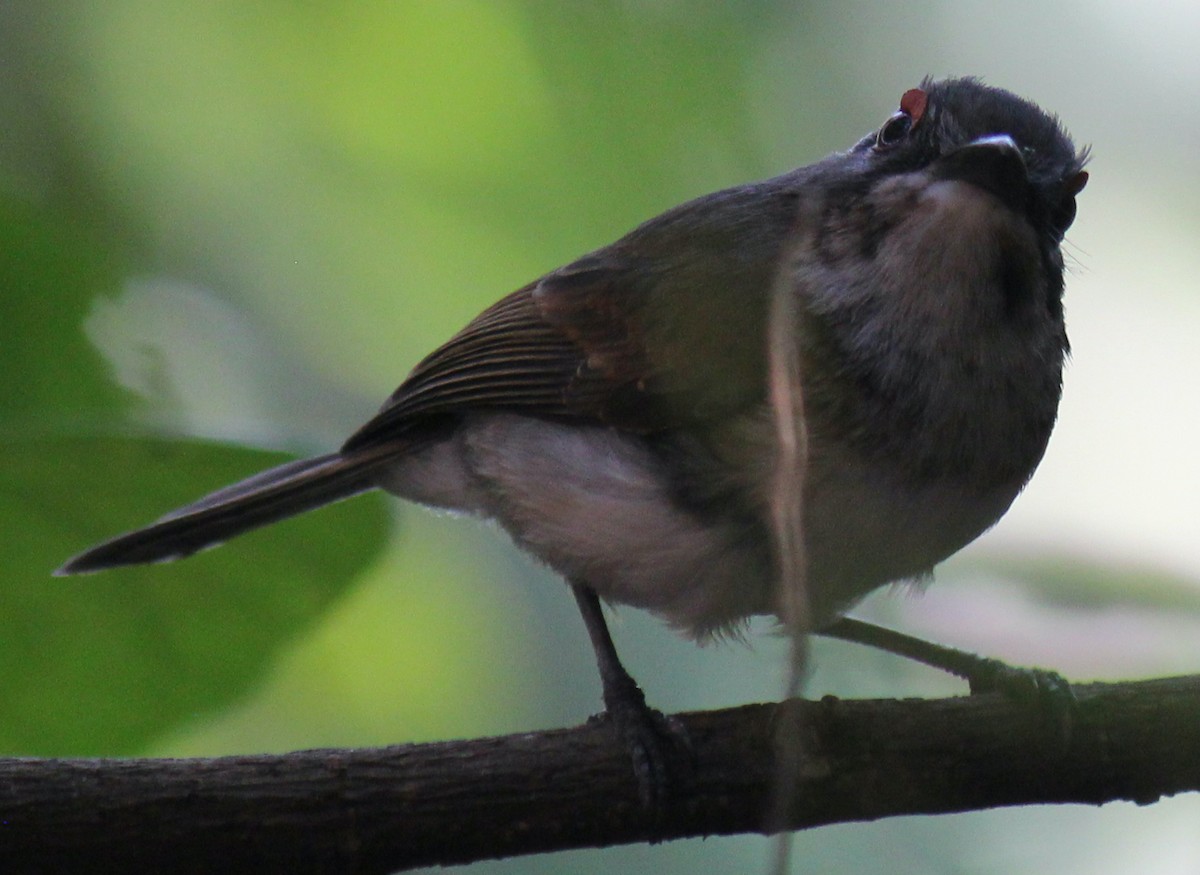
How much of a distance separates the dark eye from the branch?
81 cm

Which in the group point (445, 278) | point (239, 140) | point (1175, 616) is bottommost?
point (1175, 616)

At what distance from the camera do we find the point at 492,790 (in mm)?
1580

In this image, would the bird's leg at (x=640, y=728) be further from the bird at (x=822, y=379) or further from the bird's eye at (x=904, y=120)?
the bird's eye at (x=904, y=120)

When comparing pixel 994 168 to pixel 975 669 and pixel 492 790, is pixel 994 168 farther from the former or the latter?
pixel 492 790

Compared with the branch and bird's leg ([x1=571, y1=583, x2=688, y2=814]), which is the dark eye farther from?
bird's leg ([x1=571, y1=583, x2=688, y2=814])

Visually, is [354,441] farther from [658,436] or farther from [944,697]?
[944,697]

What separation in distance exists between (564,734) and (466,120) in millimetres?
876

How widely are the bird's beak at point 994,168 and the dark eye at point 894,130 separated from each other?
146 millimetres

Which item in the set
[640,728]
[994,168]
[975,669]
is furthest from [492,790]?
[994,168]

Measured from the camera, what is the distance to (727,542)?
1.70 meters

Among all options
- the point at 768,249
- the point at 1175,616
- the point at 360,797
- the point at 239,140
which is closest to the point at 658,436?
the point at 768,249

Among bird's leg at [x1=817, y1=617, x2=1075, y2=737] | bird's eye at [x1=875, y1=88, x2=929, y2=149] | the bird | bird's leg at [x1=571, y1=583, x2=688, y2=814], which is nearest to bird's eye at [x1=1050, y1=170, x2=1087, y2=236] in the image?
the bird

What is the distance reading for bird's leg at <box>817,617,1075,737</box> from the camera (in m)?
1.38

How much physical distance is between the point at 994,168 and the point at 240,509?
138 cm
